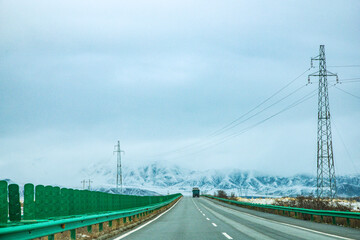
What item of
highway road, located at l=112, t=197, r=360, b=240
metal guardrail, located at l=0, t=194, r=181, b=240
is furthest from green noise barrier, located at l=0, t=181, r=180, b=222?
highway road, located at l=112, t=197, r=360, b=240

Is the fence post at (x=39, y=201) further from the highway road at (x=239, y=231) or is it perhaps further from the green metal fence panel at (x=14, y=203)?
the highway road at (x=239, y=231)

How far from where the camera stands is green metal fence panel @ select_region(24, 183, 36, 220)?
10.7 metres

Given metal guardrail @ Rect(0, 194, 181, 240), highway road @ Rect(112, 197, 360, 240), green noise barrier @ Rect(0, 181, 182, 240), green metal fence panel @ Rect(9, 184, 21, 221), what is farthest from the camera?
highway road @ Rect(112, 197, 360, 240)

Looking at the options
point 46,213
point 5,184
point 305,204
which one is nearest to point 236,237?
point 46,213

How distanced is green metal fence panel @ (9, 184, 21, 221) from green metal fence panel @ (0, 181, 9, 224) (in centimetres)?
41

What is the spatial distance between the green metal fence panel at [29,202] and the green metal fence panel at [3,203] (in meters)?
1.79

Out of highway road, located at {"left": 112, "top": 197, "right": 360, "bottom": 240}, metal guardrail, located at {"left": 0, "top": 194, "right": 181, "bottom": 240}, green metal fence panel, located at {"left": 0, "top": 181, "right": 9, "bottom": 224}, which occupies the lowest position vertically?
highway road, located at {"left": 112, "top": 197, "right": 360, "bottom": 240}

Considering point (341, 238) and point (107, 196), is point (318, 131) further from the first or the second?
point (341, 238)

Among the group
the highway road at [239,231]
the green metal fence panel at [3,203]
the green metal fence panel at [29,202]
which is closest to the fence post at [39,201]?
the green metal fence panel at [29,202]

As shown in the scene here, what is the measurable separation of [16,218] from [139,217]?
17171mm

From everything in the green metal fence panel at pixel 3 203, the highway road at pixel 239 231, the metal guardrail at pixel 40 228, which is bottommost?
the highway road at pixel 239 231

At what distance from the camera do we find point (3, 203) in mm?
8734

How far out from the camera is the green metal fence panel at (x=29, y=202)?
420 inches

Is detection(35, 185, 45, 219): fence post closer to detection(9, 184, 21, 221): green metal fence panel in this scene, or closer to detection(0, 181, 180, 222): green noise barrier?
detection(0, 181, 180, 222): green noise barrier
